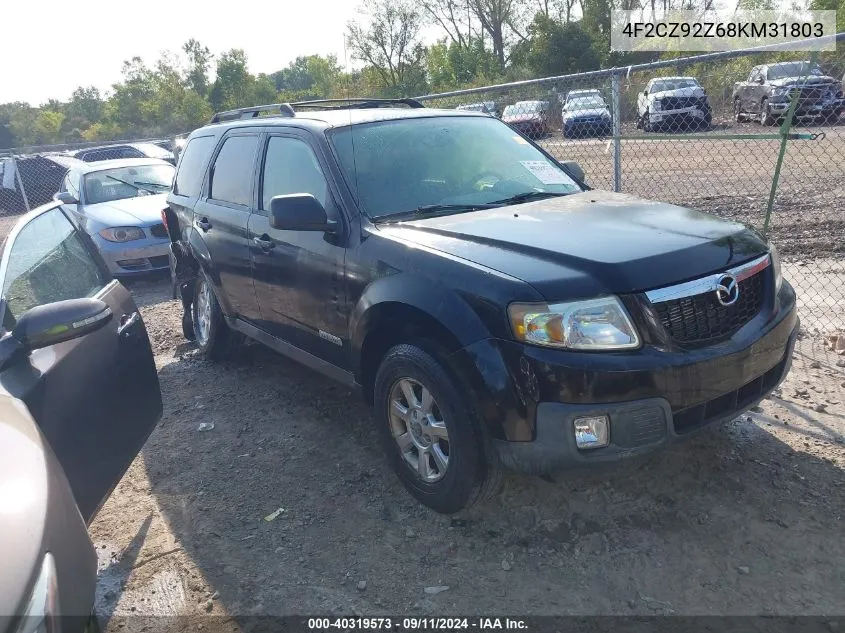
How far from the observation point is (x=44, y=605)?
156cm

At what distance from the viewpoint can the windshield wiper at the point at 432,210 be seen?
3545 mm

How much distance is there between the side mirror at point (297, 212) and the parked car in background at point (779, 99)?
4426mm

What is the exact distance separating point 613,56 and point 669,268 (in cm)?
3820

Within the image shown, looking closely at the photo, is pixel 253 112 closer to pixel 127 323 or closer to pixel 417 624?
pixel 127 323

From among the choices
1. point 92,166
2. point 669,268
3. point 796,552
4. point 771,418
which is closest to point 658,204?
point 669,268

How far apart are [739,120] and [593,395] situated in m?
5.40

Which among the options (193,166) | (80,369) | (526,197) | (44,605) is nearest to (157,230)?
(193,166)

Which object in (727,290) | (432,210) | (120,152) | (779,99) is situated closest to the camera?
(727,290)

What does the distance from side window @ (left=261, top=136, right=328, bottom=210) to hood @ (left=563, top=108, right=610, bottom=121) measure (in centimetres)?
383

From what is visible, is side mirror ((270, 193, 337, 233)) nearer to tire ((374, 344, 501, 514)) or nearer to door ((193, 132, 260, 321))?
tire ((374, 344, 501, 514))

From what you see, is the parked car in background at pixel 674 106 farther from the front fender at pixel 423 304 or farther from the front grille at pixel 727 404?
the front fender at pixel 423 304

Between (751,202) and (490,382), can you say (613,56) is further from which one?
(490,382)

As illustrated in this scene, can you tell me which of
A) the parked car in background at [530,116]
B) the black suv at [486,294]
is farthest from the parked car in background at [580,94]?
the black suv at [486,294]

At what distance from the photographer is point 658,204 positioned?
3674mm
